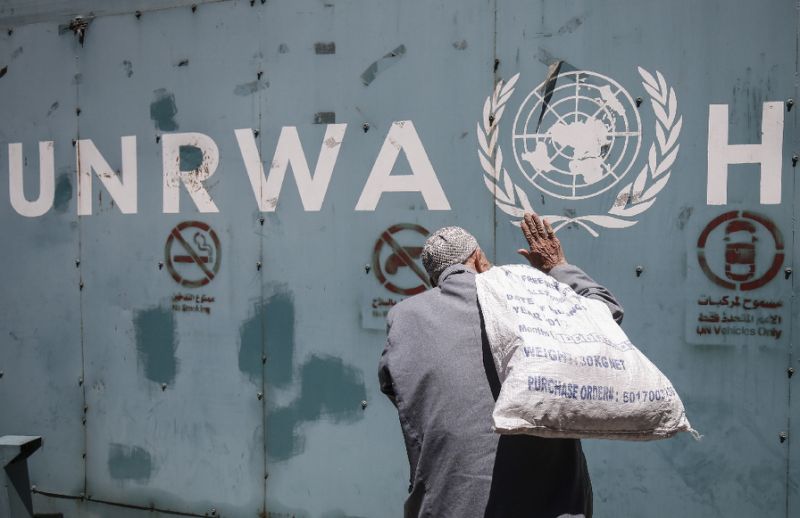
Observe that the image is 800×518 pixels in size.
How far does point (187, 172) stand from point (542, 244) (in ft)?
5.96

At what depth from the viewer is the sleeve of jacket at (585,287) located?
1620 mm

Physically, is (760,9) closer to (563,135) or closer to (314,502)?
(563,135)

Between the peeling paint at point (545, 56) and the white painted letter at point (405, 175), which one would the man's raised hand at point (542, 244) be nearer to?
the white painted letter at point (405, 175)

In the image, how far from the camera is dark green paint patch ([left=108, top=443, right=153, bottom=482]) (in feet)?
10.2

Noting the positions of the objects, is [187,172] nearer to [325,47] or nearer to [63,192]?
[63,192]

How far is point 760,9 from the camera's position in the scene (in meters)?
2.34

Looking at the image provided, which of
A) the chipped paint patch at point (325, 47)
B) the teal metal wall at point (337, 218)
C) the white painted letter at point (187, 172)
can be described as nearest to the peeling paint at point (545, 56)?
the teal metal wall at point (337, 218)

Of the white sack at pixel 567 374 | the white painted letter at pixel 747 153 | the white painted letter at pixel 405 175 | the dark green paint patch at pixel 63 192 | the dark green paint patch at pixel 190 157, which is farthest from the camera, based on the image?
the dark green paint patch at pixel 63 192

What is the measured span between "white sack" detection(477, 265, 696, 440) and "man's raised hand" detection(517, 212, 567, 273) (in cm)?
26

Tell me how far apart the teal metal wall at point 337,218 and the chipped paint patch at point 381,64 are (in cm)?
1

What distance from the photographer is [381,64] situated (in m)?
2.72

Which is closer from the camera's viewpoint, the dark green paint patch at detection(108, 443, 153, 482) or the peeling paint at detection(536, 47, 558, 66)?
the peeling paint at detection(536, 47, 558, 66)

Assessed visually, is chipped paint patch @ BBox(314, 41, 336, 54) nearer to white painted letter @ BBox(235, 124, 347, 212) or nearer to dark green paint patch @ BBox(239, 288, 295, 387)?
white painted letter @ BBox(235, 124, 347, 212)

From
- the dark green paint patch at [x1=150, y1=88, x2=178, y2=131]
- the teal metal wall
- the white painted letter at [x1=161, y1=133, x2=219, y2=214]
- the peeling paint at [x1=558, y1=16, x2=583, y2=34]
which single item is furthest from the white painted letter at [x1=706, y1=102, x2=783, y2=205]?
the dark green paint patch at [x1=150, y1=88, x2=178, y2=131]
